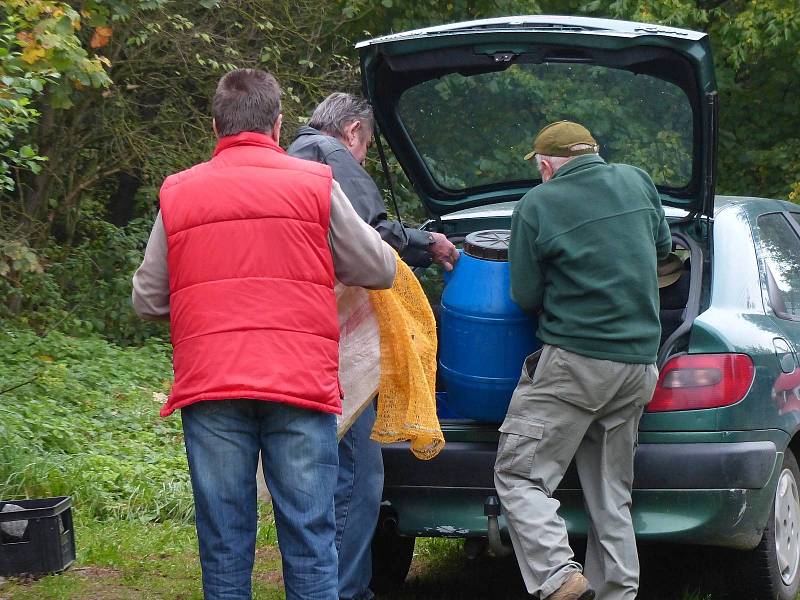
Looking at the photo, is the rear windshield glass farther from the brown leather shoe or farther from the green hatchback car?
the brown leather shoe

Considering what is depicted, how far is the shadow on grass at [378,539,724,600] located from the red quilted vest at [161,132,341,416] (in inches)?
80.0

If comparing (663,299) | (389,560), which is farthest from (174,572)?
(663,299)

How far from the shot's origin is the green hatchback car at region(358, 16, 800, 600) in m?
4.16

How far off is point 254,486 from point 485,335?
1159mm

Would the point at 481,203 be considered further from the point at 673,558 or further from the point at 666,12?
the point at 666,12

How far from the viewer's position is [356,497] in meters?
4.30

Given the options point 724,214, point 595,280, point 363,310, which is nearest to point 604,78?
point 724,214

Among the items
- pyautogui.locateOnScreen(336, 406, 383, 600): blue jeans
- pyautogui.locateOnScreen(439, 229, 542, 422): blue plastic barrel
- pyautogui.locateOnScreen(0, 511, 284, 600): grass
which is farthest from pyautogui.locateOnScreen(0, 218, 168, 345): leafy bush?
pyautogui.locateOnScreen(439, 229, 542, 422): blue plastic barrel

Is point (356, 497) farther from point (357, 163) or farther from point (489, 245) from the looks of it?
point (357, 163)

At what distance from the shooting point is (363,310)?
4152 mm

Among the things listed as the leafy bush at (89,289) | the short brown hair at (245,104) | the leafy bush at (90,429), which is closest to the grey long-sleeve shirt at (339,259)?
the short brown hair at (245,104)

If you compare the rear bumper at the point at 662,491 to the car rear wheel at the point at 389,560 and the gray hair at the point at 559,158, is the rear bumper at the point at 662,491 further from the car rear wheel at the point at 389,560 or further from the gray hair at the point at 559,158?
the gray hair at the point at 559,158

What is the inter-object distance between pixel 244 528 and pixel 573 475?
54.6 inches

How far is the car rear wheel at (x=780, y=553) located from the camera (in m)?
4.40
